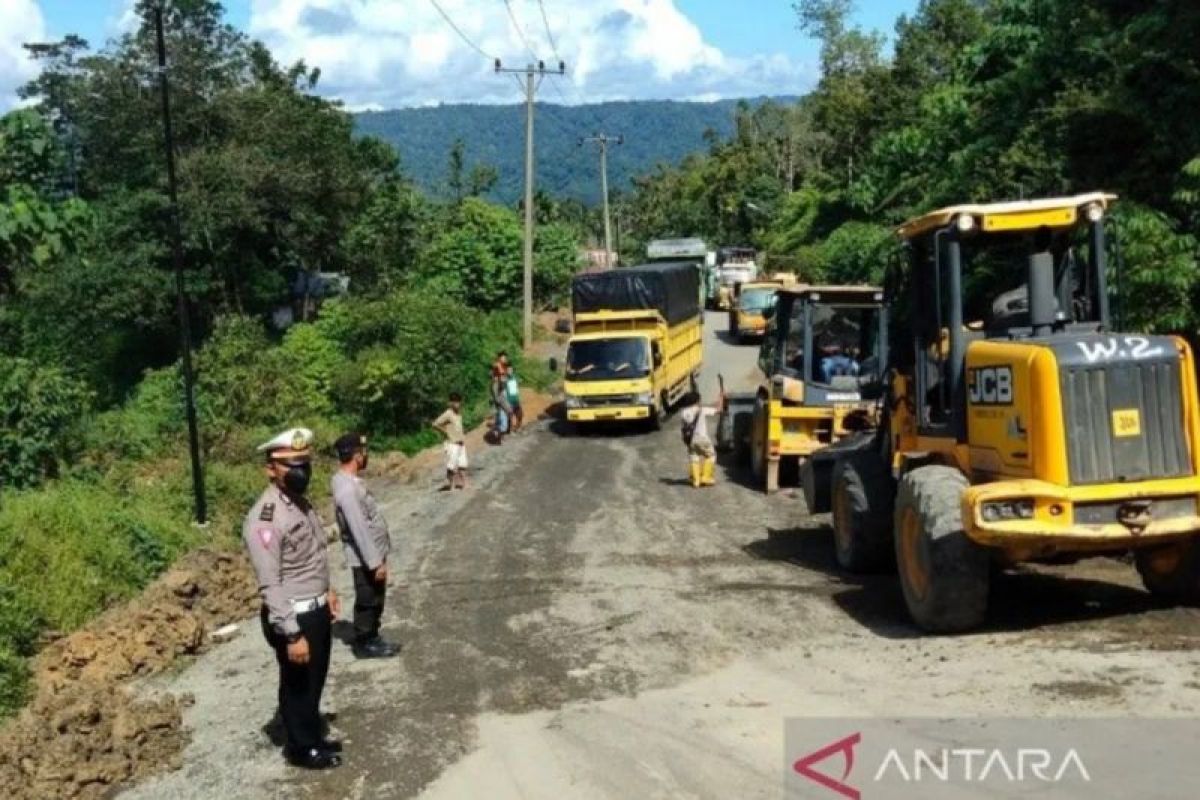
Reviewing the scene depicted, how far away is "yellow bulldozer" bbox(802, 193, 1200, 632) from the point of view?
8.31 meters

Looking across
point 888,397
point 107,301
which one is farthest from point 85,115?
point 888,397

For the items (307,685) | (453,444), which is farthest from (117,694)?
(453,444)

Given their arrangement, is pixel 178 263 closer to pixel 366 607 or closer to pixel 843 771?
pixel 366 607

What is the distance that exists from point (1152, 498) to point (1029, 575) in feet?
8.52

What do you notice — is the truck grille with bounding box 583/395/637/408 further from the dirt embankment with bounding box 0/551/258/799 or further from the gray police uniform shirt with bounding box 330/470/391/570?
the gray police uniform shirt with bounding box 330/470/391/570

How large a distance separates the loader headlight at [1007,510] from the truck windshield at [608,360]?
704 inches

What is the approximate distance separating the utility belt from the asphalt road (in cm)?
94

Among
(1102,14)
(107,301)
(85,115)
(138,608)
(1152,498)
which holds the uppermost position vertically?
(85,115)

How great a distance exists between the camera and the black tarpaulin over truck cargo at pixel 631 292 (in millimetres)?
28516

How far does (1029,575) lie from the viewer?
1079cm

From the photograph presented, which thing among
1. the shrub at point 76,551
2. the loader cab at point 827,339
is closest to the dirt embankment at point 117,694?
the shrub at point 76,551

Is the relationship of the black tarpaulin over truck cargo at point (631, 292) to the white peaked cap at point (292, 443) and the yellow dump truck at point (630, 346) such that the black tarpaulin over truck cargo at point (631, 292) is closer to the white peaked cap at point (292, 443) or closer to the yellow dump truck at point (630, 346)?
the yellow dump truck at point (630, 346)

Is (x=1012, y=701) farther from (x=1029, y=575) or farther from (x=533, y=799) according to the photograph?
(x=1029, y=575)

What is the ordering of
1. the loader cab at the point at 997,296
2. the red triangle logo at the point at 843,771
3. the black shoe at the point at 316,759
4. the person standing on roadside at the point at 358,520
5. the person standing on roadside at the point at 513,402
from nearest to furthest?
the red triangle logo at the point at 843,771 < the black shoe at the point at 316,759 < the person standing on roadside at the point at 358,520 < the loader cab at the point at 997,296 < the person standing on roadside at the point at 513,402
